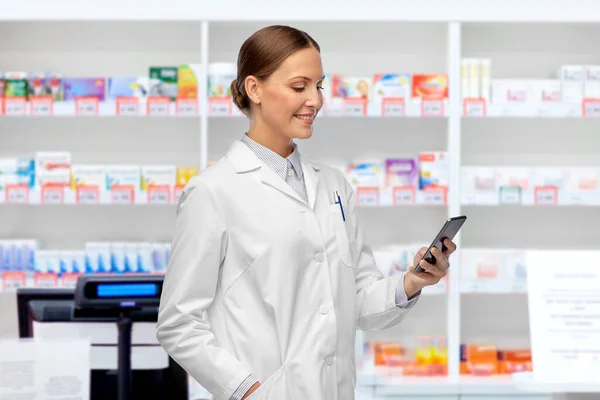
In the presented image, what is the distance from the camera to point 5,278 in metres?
4.37

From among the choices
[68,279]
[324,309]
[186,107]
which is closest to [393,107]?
[186,107]

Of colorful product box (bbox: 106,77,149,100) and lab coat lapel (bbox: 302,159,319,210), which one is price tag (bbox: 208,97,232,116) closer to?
colorful product box (bbox: 106,77,149,100)

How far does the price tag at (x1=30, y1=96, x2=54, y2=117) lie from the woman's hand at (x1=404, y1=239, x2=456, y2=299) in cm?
304

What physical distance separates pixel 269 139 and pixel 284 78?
0.51 feet

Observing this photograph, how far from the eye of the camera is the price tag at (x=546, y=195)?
432cm

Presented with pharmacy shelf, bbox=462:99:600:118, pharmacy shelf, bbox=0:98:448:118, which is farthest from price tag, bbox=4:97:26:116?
pharmacy shelf, bbox=462:99:600:118

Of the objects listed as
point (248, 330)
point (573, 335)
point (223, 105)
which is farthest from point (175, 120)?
point (573, 335)

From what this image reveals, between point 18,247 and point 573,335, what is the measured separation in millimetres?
3561

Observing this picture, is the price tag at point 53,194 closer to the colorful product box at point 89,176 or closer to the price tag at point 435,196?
the colorful product box at point 89,176

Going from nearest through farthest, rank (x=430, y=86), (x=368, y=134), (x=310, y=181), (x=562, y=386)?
(x=562, y=386) < (x=310, y=181) < (x=430, y=86) < (x=368, y=134)

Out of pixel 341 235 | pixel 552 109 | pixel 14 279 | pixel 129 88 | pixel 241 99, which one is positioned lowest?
pixel 14 279

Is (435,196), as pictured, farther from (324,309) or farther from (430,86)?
(324,309)

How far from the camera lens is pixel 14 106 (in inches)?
172

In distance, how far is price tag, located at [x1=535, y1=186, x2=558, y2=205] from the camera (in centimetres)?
432
